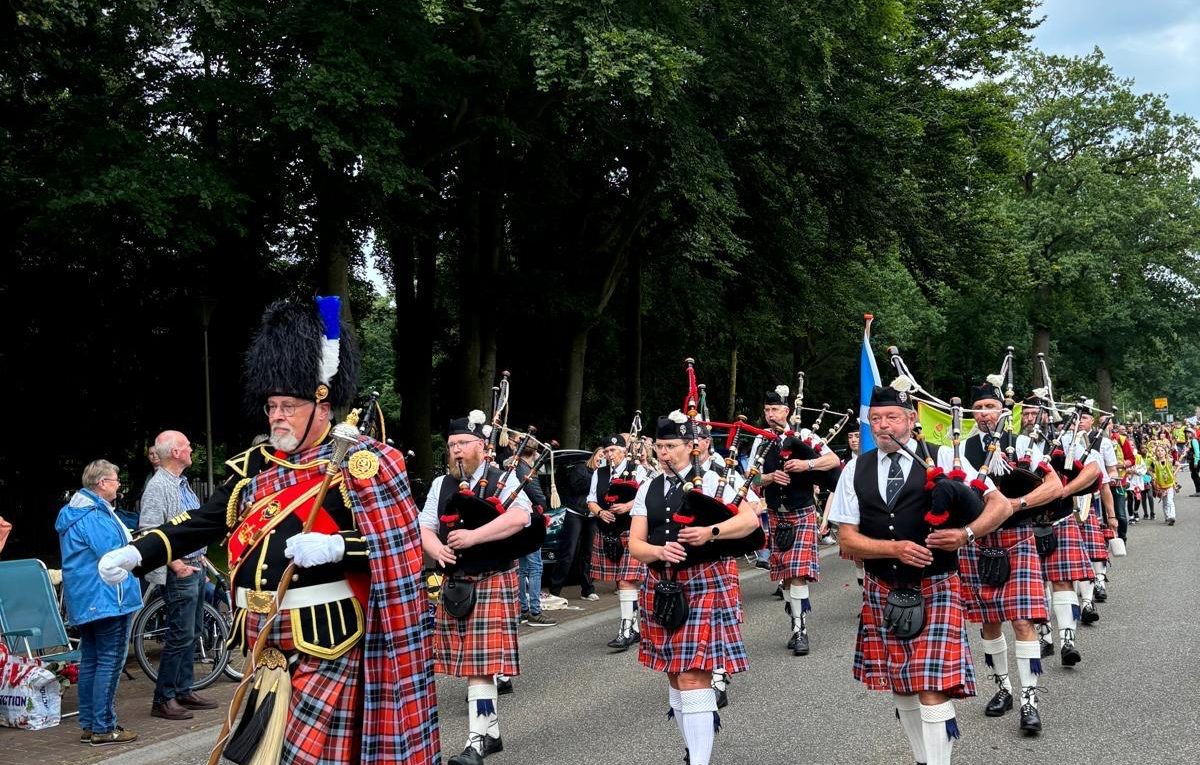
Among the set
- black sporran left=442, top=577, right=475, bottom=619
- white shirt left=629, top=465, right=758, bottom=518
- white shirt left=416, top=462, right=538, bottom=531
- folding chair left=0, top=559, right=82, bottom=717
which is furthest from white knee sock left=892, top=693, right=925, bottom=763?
folding chair left=0, top=559, right=82, bottom=717

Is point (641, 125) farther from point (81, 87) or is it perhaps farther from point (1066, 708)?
point (1066, 708)

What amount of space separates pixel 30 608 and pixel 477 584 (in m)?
3.40

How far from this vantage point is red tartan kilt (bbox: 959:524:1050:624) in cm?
705

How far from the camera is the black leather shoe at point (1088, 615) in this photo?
10.4 metres

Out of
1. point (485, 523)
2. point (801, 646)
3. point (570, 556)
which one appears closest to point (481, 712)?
point (485, 523)

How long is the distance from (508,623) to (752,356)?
28.4 metres

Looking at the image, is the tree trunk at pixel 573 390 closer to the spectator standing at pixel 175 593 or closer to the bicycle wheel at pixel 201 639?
the bicycle wheel at pixel 201 639

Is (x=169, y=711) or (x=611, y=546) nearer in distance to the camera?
(x=169, y=711)

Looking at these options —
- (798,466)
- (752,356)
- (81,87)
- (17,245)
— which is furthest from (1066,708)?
(752,356)

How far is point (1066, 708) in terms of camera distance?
23.8 ft

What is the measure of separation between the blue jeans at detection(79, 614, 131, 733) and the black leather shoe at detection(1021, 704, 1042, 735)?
5.60 m

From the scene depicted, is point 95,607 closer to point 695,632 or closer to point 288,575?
point 695,632

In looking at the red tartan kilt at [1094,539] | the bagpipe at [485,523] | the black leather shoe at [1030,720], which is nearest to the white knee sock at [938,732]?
the black leather shoe at [1030,720]

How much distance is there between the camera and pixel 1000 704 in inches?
284
